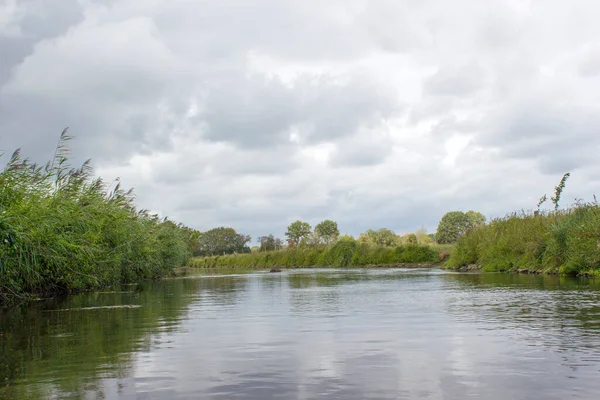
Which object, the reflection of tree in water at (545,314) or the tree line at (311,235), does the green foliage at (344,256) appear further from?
the reflection of tree in water at (545,314)

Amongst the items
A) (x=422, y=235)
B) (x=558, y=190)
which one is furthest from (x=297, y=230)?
(x=558, y=190)

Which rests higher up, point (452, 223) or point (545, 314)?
point (452, 223)

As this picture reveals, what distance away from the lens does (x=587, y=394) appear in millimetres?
6770

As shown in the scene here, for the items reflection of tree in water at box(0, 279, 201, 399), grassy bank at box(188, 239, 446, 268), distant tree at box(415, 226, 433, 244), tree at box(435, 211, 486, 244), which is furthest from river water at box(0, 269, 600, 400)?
tree at box(435, 211, 486, 244)

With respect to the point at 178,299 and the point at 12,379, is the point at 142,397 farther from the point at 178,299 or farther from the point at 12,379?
the point at 178,299

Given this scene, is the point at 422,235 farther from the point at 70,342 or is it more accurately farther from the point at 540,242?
the point at 70,342

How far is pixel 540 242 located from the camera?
35.0 metres

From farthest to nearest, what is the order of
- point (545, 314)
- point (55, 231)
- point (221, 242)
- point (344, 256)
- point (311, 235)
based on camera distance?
point (221, 242), point (311, 235), point (344, 256), point (55, 231), point (545, 314)

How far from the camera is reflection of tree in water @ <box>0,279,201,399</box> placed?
7.85m

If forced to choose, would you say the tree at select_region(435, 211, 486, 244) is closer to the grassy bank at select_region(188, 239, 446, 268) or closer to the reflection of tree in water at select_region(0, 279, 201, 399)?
the grassy bank at select_region(188, 239, 446, 268)

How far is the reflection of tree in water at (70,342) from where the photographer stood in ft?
25.8

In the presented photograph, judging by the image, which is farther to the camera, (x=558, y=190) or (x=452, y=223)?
A: (x=452, y=223)

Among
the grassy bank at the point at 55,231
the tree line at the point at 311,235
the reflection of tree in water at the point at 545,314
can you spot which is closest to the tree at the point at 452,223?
the tree line at the point at 311,235

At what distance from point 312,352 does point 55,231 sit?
39.7 ft
